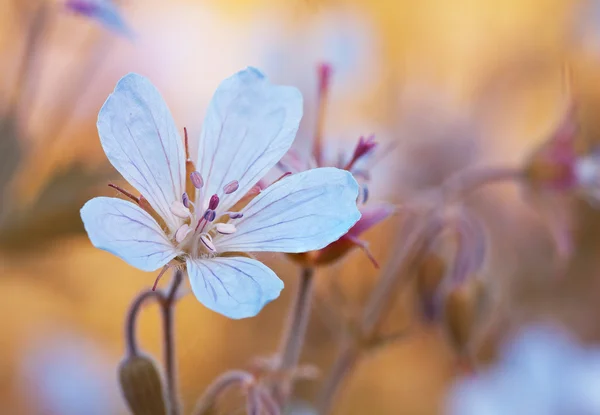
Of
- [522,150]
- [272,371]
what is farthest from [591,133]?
[272,371]

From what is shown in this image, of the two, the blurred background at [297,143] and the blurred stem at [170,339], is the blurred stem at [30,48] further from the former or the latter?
the blurred stem at [170,339]

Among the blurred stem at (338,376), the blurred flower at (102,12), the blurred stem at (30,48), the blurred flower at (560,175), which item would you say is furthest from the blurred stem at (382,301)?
the blurred stem at (30,48)

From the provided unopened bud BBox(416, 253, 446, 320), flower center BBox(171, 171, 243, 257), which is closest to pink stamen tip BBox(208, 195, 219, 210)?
flower center BBox(171, 171, 243, 257)

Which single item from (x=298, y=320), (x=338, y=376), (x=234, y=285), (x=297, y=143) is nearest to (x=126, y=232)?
(x=234, y=285)

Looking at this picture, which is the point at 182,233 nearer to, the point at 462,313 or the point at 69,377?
the point at 462,313

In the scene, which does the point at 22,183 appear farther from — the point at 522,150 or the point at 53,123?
the point at 522,150
